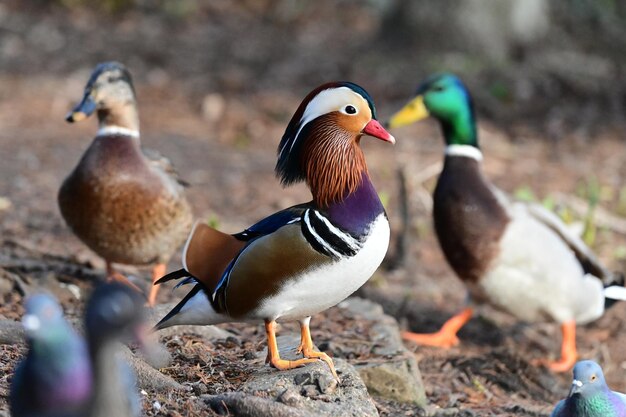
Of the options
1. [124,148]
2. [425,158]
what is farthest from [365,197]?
[425,158]

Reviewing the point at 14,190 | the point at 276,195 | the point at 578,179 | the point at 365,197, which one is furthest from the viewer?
the point at 578,179

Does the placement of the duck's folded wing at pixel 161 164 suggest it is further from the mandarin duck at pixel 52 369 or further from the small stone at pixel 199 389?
the mandarin duck at pixel 52 369

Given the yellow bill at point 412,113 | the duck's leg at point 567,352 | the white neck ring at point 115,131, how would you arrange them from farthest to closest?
the yellow bill at point 412,113 → the duck's leg at point 567,352 → the white neck ring at point 115,131

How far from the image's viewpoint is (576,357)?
6.18 metres

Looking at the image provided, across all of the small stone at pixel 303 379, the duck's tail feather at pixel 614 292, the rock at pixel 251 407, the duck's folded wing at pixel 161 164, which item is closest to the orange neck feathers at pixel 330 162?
the small stone at pixel 303 379

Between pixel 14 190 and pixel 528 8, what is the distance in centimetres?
610

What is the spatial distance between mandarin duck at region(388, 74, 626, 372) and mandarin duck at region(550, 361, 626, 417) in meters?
1.92

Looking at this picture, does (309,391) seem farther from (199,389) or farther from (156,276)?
(156,276)

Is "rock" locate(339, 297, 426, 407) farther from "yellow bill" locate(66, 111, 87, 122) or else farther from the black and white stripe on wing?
"yellow bill" locate(66, 111, 87, 122)

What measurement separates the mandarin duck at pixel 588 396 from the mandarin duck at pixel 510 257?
1.92 metres

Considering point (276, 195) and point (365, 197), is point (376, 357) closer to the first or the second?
point (365, 197)

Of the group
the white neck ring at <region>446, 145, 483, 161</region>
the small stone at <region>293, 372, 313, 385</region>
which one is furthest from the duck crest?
the white neck ring at <region>446, 145, 483, 161</region>

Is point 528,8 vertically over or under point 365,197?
over

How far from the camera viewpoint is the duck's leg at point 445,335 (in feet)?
19.6
